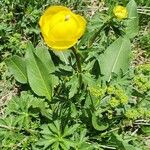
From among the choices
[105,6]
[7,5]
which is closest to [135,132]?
[105,6]

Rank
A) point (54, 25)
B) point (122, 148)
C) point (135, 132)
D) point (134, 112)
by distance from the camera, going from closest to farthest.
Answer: point (54, 25)
point (134, 112)
point (122, 148)
point (135, 132)

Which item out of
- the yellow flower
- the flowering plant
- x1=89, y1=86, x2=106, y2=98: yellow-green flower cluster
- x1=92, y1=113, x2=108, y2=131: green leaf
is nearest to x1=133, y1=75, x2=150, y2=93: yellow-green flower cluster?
the flowering plant

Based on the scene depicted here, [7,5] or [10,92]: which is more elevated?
[7,5]

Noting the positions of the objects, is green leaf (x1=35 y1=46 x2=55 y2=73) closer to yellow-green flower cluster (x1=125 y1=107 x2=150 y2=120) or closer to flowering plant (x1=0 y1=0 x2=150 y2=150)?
flowering plant (x1=0 y1=0 x2=150 y2=150)

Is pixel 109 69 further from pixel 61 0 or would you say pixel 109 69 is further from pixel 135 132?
pixel 61 0

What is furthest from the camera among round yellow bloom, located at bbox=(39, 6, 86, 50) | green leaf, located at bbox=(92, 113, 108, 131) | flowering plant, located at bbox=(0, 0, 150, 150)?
green leaf, located at bbox=(92, 113, 108, 131)

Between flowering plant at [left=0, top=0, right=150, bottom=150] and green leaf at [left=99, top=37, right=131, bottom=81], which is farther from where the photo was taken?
green leaf at [left=99, top=37, right=131, bottom=81]
